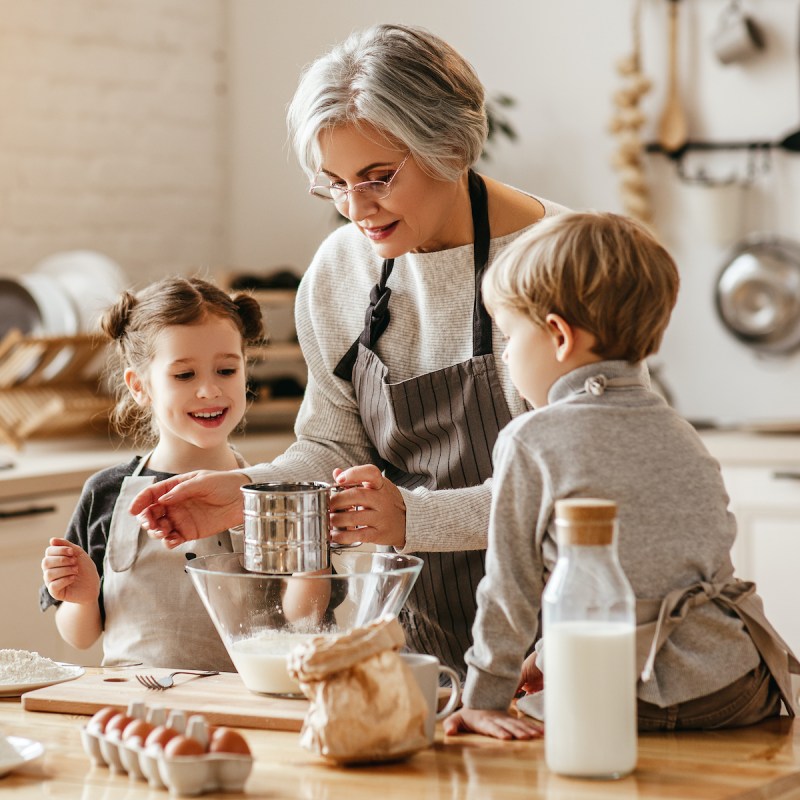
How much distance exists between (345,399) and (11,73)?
2415mm

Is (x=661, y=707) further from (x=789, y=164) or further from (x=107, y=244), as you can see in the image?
(x=107, y=244)

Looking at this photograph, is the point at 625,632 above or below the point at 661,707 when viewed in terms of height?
above

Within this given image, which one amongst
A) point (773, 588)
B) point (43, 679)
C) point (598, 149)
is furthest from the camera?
point (598, 149)

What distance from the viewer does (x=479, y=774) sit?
1131mm

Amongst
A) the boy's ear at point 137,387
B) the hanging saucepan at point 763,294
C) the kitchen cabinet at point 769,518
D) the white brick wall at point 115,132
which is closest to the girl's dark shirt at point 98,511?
the boy's ear at point 137,387

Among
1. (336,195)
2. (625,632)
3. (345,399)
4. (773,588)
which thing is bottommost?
(773,588)

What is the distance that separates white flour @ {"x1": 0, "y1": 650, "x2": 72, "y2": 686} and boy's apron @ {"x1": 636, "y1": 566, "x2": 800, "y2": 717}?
72 cm

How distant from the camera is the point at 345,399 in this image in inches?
74.3

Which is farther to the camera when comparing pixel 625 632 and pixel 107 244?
pixel 107 244

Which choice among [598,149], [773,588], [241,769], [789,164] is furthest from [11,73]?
[241,769]

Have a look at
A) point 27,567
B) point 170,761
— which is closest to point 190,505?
point 170,761

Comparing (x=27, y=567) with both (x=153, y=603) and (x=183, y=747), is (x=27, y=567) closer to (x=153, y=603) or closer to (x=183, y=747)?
(x=153, y=603)

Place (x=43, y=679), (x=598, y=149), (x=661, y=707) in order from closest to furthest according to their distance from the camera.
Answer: (x=661, y=707)
(x=43, y=679)
(x=598, y=149)

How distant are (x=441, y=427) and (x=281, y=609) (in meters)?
0.48
